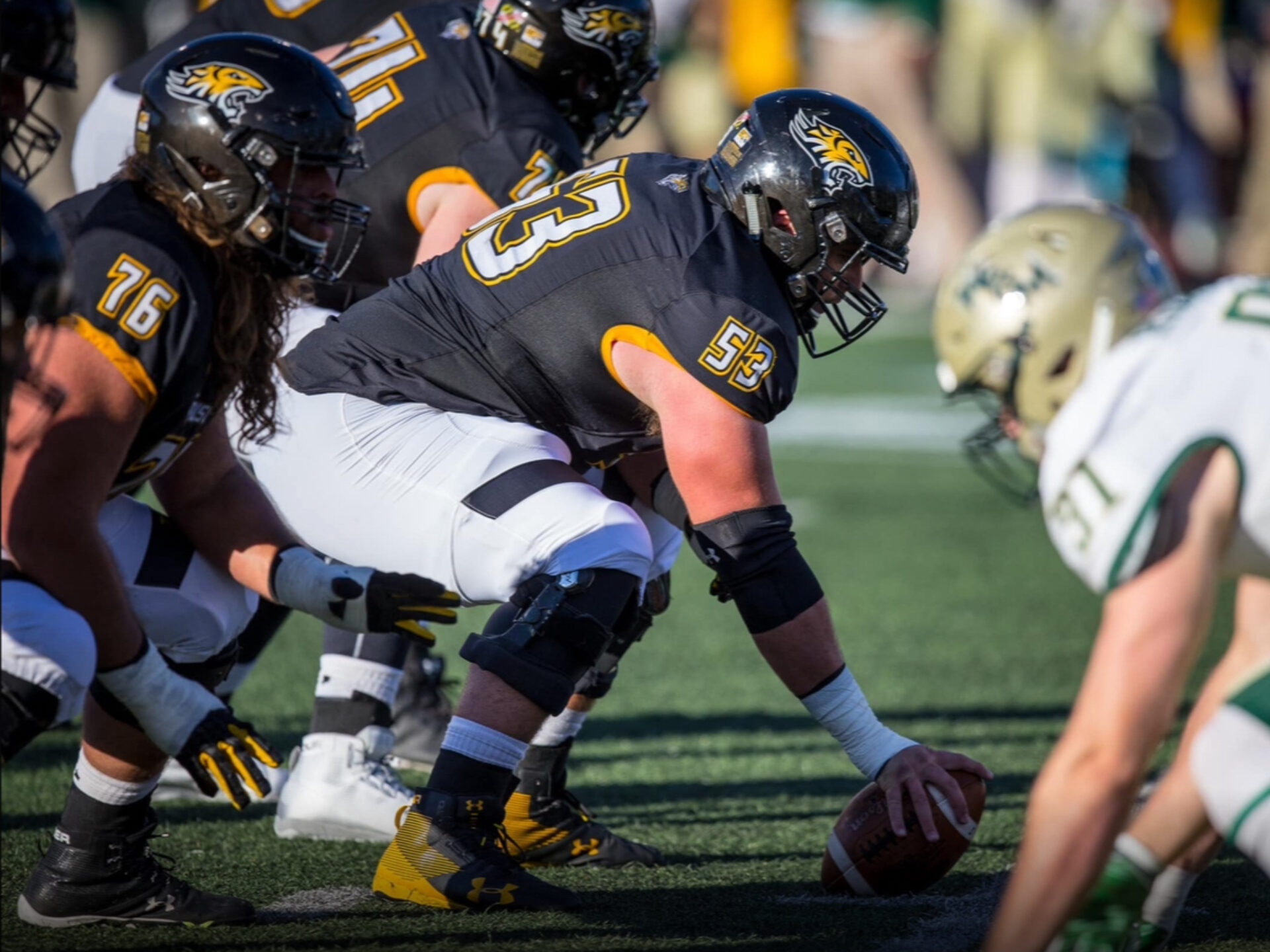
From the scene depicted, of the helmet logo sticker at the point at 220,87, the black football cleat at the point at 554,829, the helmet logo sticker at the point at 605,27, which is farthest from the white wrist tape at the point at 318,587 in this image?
the helmet logo sticker at the point at 605,27

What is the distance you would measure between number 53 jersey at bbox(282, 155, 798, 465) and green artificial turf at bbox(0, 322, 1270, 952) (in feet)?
3.22

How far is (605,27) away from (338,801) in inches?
80.0

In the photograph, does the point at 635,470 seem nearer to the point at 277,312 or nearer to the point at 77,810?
the point at 277,312

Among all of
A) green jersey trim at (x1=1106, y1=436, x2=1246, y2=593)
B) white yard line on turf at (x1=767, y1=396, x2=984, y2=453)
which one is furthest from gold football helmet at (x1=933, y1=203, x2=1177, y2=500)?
white yard line on turf at (x1=767, y1=396, x2=984, y2=453)

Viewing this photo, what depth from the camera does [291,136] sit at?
10.1 ft

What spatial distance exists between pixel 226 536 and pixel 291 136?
0.80m

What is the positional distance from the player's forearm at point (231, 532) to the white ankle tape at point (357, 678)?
72 centimetres

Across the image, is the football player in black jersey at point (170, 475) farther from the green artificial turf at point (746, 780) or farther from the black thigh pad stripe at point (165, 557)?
the green artificial turf at point (746, 780)

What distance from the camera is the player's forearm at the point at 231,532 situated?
10.8 ft

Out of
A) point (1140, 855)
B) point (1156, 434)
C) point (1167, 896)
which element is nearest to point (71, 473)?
point (1156, 434)

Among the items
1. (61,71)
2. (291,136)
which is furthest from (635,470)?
(61,71)

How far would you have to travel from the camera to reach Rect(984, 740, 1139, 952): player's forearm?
2174 millimetres

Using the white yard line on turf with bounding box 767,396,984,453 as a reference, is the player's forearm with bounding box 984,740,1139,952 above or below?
above

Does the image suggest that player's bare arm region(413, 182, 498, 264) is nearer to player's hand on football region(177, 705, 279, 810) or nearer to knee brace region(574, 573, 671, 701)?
knee brace region(574, 573, 671, 701)
